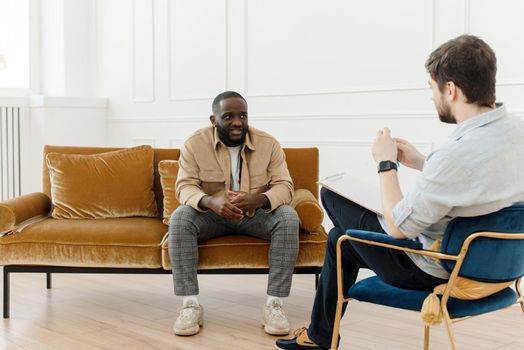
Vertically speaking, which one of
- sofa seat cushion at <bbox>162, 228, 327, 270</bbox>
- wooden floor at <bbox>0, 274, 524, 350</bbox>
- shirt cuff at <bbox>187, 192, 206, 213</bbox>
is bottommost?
wooden floor at <bbox>0, 274, 524, 350</bbox>

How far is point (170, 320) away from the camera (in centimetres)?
334

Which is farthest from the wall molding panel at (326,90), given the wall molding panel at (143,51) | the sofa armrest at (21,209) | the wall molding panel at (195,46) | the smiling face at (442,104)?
the smiling face at (442,104)

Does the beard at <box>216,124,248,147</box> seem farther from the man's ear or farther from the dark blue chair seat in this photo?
the man's ear

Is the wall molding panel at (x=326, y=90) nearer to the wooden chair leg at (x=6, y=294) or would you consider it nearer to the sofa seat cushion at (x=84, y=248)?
the sofa seat cushion at (x=84, y=248)

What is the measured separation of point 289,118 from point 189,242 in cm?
184

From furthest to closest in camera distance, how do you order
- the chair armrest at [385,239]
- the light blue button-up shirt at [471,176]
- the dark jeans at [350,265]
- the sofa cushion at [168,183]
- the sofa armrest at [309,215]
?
the sofa cushion at [168,183] < the sofa armrest at [309,215] < the dark jeans at [350,265] < the chair armrest at [385,239] < the light blue button-up shirt at [471,176]

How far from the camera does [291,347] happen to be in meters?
2.68

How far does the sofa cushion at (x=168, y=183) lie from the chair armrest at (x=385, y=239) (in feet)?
5.32

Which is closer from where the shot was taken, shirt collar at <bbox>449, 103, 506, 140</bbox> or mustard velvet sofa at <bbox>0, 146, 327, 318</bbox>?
shirt collar at <bbox>449, 103, 506, 140</bbox>

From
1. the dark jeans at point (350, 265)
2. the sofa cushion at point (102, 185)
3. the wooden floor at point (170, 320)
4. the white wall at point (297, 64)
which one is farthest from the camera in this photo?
the white wall at point (297, 64)

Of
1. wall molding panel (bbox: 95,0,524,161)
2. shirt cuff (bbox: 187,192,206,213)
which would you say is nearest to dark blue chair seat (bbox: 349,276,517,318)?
shirt cuff (bbox: 187,192,206,213)

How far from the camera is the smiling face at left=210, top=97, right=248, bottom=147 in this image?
3.35 meters

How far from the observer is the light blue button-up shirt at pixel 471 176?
194 cm

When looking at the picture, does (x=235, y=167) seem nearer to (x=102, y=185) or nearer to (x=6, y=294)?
(x=102, y=185)
